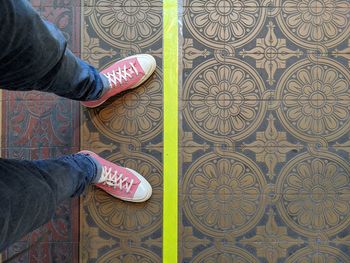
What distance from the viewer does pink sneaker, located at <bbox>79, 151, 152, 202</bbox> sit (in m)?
1.46

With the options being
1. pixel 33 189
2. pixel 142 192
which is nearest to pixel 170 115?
pixel 142 192

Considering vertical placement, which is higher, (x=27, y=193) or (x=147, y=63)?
(x=147, y=63)

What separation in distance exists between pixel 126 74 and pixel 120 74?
2 cm

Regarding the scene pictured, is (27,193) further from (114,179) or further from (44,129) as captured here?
(44,129)

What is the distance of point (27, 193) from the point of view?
79 centimetres

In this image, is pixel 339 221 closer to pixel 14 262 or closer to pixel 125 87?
pixel 125 87

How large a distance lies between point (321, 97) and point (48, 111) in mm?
1153

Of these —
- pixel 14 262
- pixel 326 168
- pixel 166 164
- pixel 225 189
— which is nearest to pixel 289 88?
pixel 326 168

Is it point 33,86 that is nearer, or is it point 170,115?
point 33,86

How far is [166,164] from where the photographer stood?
1.52 m

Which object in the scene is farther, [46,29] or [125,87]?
[125,87]

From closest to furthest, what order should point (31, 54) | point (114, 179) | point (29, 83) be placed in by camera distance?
point (31, 54)
point (29, 83)
point (114, 179)

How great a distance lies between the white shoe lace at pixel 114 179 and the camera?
144 cm

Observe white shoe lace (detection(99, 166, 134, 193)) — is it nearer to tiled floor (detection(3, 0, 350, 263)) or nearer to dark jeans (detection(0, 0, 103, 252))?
tiled floor (detection(3, 0, 350, 263))
